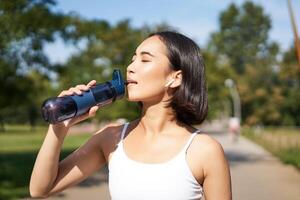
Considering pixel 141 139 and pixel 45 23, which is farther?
pixel 45 23

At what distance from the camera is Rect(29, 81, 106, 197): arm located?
1.94 meters

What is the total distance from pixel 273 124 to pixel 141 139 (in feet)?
206

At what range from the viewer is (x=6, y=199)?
29.0 feet

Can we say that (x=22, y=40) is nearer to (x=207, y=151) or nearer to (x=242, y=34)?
(x=207, y=151)

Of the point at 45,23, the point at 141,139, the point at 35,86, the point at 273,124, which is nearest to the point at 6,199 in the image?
the point at 45,23

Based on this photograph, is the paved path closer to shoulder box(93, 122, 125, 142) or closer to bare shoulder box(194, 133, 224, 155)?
shoulder box(93, 122, 125, 142)

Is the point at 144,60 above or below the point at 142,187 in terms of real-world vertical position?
above

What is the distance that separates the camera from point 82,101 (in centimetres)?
185

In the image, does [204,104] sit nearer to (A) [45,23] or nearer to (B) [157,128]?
(B) [157,128]

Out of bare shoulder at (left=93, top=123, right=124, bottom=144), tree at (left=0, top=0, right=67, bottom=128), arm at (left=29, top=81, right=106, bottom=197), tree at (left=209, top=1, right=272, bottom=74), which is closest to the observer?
arm at (left=29, top=81, right=106, bottom=197)

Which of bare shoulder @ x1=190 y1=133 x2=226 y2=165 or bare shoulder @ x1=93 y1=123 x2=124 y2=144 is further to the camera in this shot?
A: bare shoulder @ x1=93 y1=123 x2=124 y2=144

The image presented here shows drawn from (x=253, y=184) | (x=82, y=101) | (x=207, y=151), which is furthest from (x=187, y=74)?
(x=253, y=184)

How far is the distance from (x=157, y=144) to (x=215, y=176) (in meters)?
0.25

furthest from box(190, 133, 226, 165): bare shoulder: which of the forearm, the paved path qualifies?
the paved path
